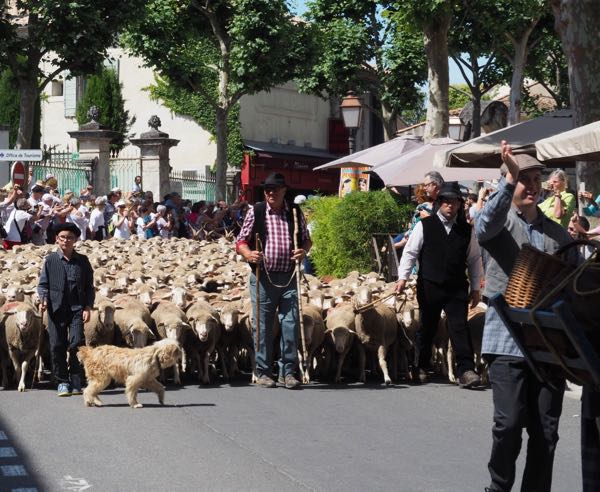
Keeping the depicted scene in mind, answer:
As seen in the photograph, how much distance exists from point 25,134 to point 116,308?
20234mm

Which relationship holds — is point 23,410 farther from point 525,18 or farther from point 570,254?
point 525,18

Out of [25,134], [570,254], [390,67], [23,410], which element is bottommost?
[23,410]

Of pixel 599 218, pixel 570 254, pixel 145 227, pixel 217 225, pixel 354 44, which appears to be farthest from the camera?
pixel 354 44

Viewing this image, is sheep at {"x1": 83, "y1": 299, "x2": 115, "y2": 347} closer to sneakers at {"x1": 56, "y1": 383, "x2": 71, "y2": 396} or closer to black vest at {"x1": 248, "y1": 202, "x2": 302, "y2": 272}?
sneakers at {"x1": 56, "y1": 383, "x2": 71, "y2": 396}

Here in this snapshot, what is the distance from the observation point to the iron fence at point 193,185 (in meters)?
47.0

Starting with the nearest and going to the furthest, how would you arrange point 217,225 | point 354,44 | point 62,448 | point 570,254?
point 570,254, point 62,448, point 217,225, point 354,44

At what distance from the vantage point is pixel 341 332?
42.1ft

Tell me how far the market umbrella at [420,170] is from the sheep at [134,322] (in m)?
6.65

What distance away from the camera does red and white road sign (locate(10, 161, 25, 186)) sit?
27.5 m

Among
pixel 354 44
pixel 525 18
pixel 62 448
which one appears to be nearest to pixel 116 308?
pixel 62 448

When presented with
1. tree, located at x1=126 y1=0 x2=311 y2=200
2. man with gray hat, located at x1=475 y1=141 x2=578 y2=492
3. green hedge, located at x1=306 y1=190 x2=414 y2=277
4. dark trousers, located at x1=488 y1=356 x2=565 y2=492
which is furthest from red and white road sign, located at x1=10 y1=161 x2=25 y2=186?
dark trousers, located at x1=488 y1=356 x2=565 y2=492

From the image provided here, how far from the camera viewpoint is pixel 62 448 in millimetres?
8797

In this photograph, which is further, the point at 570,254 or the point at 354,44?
the point at 354,44

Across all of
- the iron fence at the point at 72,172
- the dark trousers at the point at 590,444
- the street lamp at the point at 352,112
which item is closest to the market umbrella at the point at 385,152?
the street lamp at the point at 352,112
